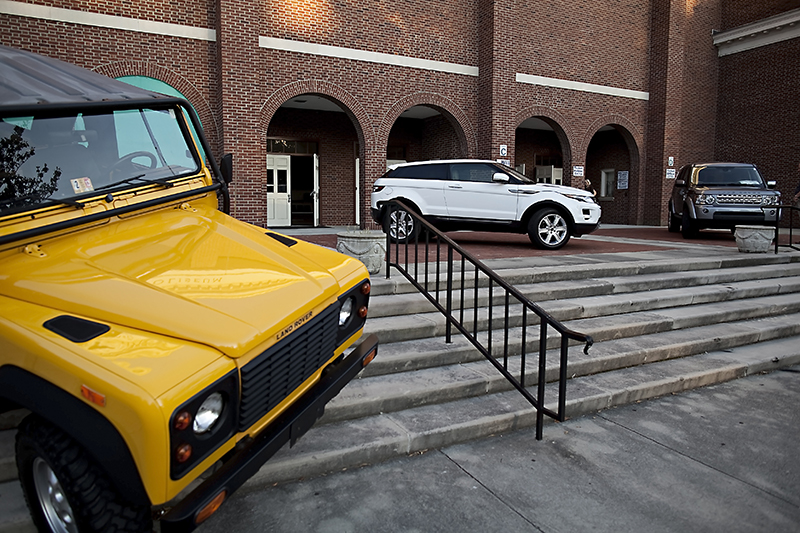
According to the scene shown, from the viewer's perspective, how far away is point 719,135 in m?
21.8

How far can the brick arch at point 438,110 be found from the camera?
15.6 metres

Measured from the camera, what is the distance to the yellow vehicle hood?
2.20 m

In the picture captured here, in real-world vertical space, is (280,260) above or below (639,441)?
above

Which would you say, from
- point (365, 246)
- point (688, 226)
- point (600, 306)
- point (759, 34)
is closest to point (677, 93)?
point (759, 34)

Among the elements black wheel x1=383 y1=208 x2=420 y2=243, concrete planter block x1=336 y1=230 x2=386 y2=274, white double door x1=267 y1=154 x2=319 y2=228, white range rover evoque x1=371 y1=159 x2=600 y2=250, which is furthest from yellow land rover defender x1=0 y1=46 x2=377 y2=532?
white double door x1=267 y1=154 x2=319 y2=228

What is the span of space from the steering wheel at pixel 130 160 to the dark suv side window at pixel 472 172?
310 inches

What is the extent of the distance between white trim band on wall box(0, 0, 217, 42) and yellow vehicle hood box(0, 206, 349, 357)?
11.5m

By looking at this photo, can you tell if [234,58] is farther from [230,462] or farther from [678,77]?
[678,77]

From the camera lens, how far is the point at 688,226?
13.6m

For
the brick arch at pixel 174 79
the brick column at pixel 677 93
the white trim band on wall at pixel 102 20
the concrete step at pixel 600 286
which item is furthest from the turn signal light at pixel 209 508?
the brick column at pixel 677 93

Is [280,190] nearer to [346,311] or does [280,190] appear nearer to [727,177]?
[727,177]

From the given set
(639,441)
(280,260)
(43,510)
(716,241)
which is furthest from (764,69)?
(43,510)

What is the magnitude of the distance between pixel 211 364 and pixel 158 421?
0.29m

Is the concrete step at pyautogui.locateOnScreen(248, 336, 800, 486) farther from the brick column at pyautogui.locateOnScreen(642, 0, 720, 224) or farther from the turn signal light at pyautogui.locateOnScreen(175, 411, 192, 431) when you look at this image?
the brick column at pyautogui.locateOnScreen(642, 0, 720, 224)
